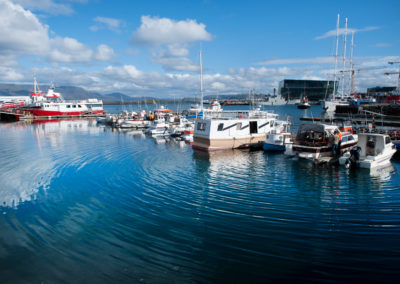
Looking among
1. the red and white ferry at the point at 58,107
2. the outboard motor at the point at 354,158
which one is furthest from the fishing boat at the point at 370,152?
the red and white ferry at the point at 58,107

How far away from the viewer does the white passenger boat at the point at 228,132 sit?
29172mm

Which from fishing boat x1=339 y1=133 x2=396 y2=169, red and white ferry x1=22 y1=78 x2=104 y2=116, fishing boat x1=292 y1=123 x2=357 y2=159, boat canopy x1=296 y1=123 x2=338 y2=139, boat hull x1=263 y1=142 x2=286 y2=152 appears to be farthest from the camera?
red and white ferry x1=22 y1=78 x2=104 y2=116

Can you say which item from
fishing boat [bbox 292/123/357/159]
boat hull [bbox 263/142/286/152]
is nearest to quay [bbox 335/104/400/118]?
fishing boat [bbox 292/123/357/159]

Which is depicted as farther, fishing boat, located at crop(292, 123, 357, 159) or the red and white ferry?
the red and white ferry

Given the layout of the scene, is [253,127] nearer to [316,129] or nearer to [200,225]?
[316,129]

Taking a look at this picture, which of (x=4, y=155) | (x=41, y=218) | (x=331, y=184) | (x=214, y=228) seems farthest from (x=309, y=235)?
(x=4, y=155)

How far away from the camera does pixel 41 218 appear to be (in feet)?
38.5

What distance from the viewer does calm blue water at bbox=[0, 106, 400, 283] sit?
25.7 feet

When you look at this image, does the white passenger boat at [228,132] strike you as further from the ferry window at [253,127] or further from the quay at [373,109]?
the quay at [373,109]

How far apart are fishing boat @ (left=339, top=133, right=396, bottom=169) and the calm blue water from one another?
96 cm

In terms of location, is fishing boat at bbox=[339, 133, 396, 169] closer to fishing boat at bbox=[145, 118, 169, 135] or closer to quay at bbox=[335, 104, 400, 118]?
quay at bbox=[335, 104, 400, 118]

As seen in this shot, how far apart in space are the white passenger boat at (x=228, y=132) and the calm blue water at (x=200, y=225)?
9128mm

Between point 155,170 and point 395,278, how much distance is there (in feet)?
51.8

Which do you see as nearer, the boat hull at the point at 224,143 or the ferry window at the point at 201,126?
the boat hull at the point at 224,143
